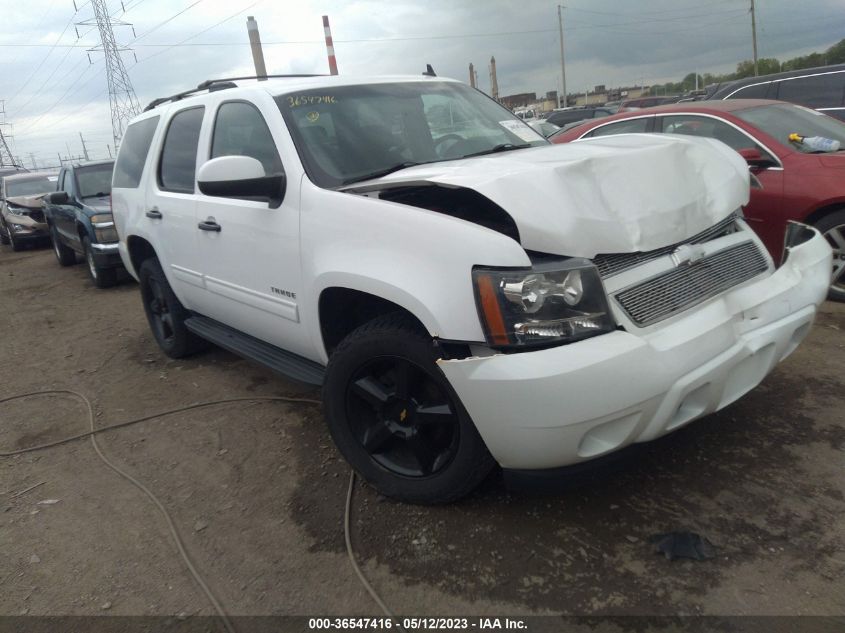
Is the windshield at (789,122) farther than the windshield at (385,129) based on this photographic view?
Yes

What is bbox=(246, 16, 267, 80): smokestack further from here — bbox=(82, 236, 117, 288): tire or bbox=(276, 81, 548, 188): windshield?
bbox=(276, 81, 548, 188): windshield

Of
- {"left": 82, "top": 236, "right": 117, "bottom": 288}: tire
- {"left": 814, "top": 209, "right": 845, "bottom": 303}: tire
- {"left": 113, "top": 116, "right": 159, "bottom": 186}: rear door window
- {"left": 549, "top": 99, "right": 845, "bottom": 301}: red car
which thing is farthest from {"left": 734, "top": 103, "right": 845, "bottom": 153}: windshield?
{"left": 82, "top": 236, "right": 117, "bottom": 288}: tire

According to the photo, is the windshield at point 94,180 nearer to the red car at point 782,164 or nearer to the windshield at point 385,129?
the windshield at point 385,129

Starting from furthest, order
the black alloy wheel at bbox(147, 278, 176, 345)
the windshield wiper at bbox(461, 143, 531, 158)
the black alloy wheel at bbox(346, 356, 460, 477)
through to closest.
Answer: the black alloy wheel at bbox(147, 278, 176, 345) → the windshield wiper at bbox(461, 143, 531, 158) → the black alloy wheel at bbox(346, 356, 460, 477)

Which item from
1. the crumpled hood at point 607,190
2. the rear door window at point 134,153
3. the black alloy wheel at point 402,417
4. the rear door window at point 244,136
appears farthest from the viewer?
the rear door window at point 134,153

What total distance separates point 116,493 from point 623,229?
108 inches

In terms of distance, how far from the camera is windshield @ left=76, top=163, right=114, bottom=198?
30.3 ft

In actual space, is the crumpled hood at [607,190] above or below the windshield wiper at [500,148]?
below

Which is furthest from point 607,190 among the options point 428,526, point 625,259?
point 428,526

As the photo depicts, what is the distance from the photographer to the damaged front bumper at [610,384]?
204 centimetres

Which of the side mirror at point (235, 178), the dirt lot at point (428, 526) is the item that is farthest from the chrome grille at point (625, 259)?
the side mirror at point (235, 178)

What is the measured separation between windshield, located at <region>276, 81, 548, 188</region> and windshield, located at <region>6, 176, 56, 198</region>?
13.2 meters

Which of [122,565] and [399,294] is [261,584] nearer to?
[122,565]

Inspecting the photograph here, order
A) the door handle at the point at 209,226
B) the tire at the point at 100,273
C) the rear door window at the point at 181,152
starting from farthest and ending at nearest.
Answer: the tire at the point at 100,273 → the rear door window at the point at 181,152 → the door handle at the point at 209,226
